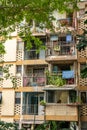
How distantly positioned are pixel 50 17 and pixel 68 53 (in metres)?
13.7

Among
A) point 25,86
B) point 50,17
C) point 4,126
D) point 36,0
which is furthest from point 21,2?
point 25,86

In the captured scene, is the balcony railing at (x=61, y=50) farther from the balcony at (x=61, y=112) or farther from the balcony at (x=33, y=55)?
the balcony at (x=61, y=112)

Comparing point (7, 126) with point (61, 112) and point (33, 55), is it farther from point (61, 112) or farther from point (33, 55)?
point (33, 55)

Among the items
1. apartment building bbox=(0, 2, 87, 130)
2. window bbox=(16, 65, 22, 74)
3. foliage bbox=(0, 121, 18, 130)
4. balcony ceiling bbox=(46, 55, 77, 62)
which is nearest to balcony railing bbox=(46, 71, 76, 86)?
apartment building bbox=(0, 2, 87, 130)

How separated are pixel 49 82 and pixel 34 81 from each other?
6.63 ft

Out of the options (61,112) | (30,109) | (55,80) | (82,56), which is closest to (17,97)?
(30,109)

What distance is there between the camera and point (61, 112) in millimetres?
25422

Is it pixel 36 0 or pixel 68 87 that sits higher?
pixel 36 0

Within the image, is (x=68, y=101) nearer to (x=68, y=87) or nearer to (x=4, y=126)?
(x=68, y=87)

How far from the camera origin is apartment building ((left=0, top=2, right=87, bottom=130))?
1014 inches

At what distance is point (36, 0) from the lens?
12.5m

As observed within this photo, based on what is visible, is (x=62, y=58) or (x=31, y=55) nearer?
(x=62, y=58)

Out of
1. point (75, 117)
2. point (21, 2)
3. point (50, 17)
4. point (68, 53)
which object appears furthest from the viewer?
point (68, 53)

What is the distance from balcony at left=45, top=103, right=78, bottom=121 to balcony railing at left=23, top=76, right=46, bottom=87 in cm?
254
